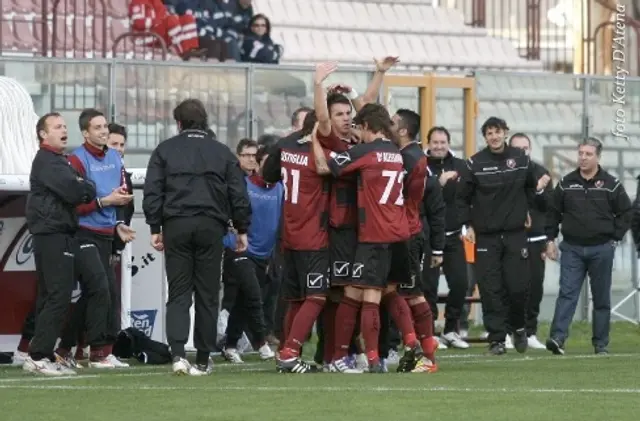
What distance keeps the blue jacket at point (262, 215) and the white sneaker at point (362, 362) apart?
2.87 metres

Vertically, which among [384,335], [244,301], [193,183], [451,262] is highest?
[193,183]

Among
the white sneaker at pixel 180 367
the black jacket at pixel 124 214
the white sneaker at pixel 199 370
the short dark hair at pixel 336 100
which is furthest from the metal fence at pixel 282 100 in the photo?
the white sneaker at pixel 180 367

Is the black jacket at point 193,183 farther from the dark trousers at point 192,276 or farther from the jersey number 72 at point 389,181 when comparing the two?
the jersey number 72 at point 389,181

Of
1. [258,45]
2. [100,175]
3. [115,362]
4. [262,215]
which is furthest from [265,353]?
[258,45]

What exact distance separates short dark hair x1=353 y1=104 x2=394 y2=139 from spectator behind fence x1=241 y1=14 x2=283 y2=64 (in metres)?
10.6

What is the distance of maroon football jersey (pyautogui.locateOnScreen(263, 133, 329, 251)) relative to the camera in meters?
15.9

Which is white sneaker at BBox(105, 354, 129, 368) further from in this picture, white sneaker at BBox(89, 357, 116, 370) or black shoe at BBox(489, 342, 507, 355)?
black shoe at BBox(489, 342, 507, 355)

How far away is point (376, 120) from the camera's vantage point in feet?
52.0

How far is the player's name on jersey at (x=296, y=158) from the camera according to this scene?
52.3 ft

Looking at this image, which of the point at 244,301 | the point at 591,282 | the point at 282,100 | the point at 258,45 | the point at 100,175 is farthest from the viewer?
the point at 258,45

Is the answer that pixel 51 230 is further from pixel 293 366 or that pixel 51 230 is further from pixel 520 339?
pixel 520 339

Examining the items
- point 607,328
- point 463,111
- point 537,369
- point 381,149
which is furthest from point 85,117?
point 463,111

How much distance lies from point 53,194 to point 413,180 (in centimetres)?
280

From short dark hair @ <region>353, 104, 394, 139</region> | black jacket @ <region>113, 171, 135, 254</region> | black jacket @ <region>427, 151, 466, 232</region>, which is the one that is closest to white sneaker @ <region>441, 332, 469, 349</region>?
black jacket @ <region>427, 151, 466, 232</region>
